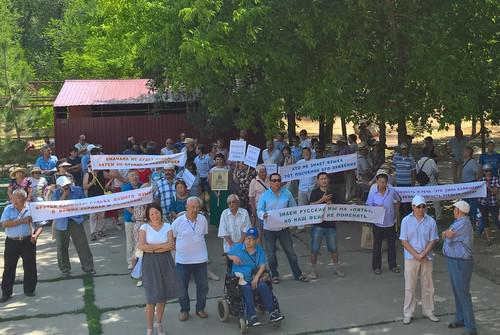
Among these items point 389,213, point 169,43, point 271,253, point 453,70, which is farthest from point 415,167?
point 169,43

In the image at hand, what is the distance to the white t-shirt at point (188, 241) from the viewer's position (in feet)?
24.2

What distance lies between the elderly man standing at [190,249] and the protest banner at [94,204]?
1.90 m

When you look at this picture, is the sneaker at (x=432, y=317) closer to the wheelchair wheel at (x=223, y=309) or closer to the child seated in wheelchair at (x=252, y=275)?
the child seated in wheelchair at (x=252, y=275)

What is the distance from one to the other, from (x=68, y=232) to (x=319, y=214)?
13.3ft

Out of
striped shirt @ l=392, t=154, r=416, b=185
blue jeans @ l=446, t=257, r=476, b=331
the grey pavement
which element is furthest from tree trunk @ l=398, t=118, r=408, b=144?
blue jeans @ l=446, t=257, r=476, b=331

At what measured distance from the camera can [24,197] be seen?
852 centimetres

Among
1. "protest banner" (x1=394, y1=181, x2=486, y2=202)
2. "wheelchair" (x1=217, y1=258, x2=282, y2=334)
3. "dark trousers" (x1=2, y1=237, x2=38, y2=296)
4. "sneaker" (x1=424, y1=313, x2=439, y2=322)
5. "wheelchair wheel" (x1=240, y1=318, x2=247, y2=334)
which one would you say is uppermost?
"protest banner" (x1=394, y1=181, x2=486, y2=202)

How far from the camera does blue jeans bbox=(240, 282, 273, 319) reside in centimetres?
702

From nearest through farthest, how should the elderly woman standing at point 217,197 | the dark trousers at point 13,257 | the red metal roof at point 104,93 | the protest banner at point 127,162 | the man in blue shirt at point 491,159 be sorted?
the dark trousers at point 13,257 < the protest banner at point 127,162 < the elderly woman standing at point 217,197 < the man in blue shirt at point 491,159 < the red metal roof at point 104,93

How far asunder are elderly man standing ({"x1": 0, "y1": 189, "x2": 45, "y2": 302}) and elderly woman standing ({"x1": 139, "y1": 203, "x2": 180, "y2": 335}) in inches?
102

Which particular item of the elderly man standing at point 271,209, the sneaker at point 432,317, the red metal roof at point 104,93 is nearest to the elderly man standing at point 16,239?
the elderly man standing at point 271,209

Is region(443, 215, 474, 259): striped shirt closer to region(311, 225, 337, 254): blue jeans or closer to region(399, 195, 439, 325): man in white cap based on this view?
A: region(399, 195, 439, 325): man in white cap

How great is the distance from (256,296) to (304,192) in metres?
5.13

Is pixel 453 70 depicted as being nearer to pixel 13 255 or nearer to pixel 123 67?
pixel 13 255
